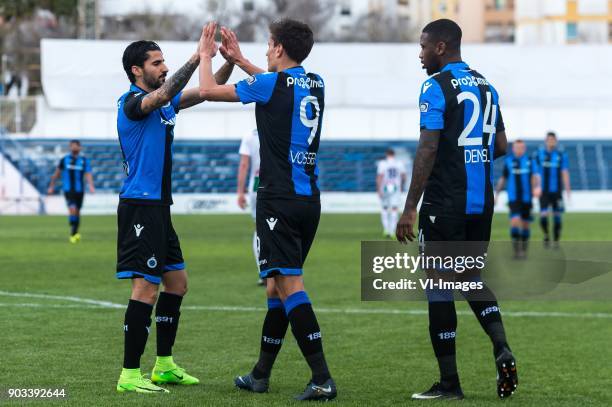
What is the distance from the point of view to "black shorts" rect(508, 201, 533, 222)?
2275 cm

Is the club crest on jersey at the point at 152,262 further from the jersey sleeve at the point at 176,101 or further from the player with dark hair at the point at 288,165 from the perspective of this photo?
the jersey sleeve at the point at 176,101

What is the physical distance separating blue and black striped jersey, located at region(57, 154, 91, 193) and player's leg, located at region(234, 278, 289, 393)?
65.4 ft

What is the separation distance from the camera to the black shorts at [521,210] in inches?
896

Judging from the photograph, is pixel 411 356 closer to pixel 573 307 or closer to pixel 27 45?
pixel 573 307

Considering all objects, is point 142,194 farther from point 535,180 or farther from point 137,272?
point 535,180

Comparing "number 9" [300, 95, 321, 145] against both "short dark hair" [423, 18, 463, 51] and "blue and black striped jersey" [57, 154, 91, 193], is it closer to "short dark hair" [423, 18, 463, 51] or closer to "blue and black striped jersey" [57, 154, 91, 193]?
"short dark hair" [423, 18, 463, 51]

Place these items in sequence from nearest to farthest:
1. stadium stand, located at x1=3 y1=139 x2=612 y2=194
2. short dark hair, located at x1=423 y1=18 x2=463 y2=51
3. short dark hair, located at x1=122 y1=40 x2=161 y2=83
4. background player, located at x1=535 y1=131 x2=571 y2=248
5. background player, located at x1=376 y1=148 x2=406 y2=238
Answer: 1. short dark hair, located at x1=423 y1=18 x2=463 y2=51
2. short dark hair, located at x1=122 y1=40 x2=161 y2=83
3. background player, located at x1=535 y1=131 x2=571 y2=248
4. background player, located at x1=376 y1=148 x2=406 y2=238
5. stadium stand, located at x1=3 y1=139 x2=612 y2=194

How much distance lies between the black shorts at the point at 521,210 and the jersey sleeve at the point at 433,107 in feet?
50.5

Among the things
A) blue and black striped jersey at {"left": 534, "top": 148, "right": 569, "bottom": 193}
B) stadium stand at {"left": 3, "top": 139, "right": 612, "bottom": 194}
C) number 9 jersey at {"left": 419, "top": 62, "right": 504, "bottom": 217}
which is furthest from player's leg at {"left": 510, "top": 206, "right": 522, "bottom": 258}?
stadium stand at {"left": 3, "top": 139, "right": 612, "bottom": 194}

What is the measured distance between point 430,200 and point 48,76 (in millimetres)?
42896

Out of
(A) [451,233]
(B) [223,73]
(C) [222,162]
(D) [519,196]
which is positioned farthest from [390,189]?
(A) [451,233]

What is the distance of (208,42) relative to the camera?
25.2ft

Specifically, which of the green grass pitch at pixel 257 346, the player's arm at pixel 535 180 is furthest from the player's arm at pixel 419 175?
the player's arm at pixel 535 180

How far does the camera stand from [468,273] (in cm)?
780
